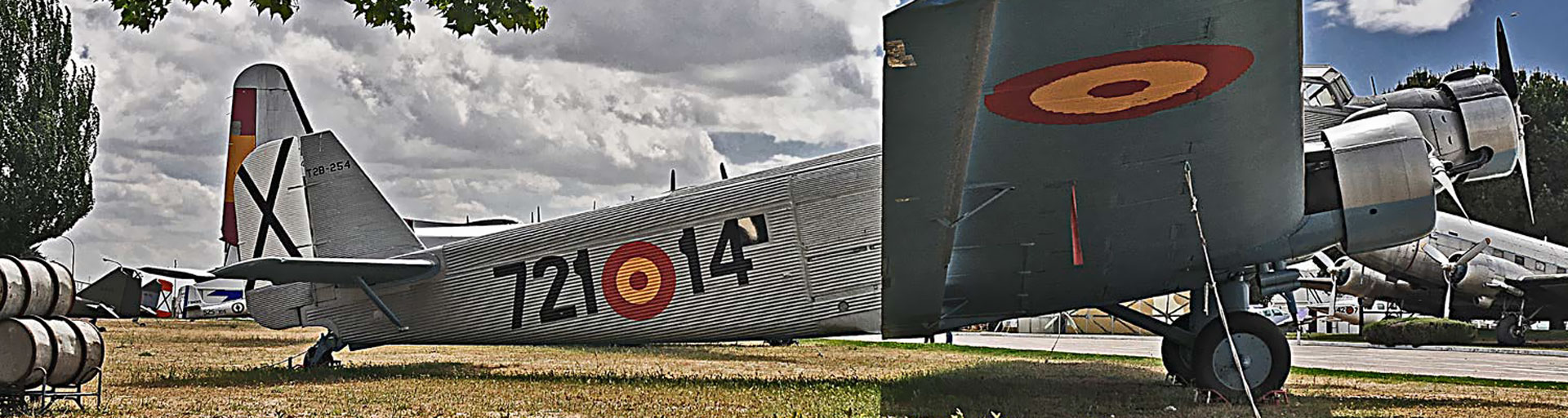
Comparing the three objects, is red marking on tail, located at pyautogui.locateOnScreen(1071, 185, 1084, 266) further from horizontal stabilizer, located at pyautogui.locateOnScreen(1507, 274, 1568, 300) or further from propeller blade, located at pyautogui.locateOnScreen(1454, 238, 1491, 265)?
horizontal stabilizer, located at pyautogui.locateOnScreen(1507, 274, 1568, 300)

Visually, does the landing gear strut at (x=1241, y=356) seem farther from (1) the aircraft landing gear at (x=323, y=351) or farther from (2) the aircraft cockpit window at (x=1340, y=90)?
(1) the aircraft landing gear at (x=323, y=351)

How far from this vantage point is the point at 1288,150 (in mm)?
6320

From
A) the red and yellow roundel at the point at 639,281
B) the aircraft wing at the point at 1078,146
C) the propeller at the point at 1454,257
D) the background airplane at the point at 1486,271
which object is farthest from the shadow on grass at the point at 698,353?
the propeller at the point at 1454,257

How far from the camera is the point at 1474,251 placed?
23.0m

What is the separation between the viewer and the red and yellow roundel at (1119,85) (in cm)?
482

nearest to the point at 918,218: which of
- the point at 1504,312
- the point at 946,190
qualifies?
the point at 946,190

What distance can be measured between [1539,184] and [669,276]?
1339 inches

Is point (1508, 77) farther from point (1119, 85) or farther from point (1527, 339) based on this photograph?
point (1527, 339)

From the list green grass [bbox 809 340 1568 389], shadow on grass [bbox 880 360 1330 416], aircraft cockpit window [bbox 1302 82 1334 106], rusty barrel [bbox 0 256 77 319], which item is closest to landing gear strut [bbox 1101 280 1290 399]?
shadow on grass [bbox 880 360 1330 416]

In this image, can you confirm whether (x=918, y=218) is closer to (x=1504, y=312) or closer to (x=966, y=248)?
(x=966, y=248)

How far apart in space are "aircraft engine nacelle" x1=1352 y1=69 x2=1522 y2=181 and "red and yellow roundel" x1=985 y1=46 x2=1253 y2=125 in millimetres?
3595

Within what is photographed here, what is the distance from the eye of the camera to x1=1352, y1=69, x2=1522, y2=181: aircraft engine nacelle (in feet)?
26.7

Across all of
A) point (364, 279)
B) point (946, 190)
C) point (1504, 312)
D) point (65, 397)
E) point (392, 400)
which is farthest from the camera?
point (1504, 312)

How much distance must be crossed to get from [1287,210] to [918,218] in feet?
11.9
